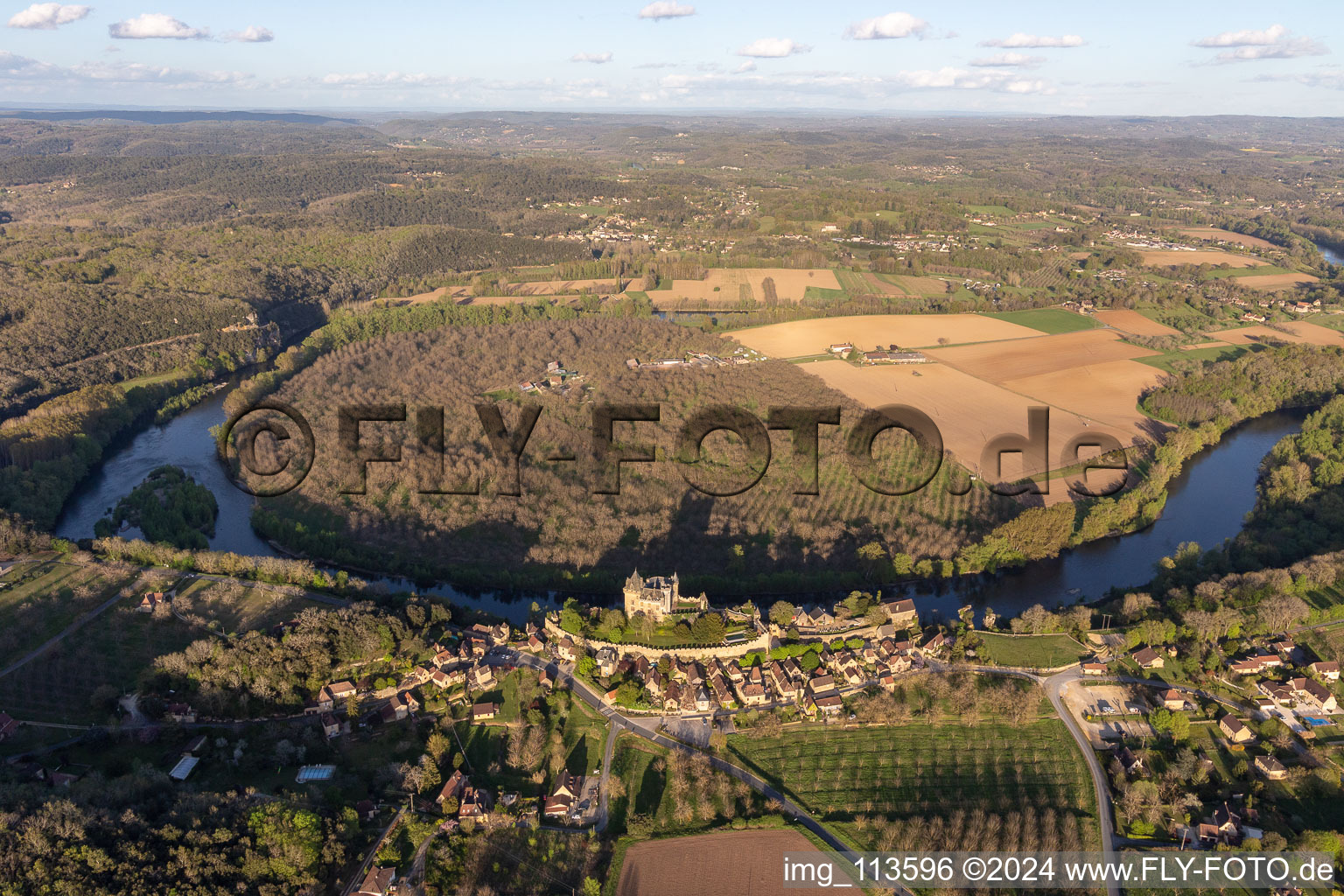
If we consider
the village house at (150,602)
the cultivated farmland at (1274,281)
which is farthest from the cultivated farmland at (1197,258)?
the village house at (150,602)

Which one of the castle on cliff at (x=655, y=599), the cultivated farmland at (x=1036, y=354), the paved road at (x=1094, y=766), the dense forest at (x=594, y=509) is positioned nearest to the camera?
the paved road at (x=1094, y=766)

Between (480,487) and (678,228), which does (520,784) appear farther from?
(678,228)

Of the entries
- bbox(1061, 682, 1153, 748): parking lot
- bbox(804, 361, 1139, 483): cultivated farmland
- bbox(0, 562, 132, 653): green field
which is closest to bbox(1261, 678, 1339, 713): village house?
bbox(1061, 682, 1153, 748): parking lot

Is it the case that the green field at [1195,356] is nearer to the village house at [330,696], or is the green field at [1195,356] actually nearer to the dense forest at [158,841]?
the village house at [330,696]

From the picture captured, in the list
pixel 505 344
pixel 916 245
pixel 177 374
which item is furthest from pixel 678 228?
pixel 177 374

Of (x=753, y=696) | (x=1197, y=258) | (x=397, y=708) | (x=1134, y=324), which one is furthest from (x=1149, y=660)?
(x=1197, y=258)

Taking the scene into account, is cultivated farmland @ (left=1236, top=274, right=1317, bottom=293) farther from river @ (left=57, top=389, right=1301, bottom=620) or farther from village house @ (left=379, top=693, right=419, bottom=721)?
village house @ (left=379, top=693, right=419, bottom=721)

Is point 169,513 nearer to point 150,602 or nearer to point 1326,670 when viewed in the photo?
point 150,602
